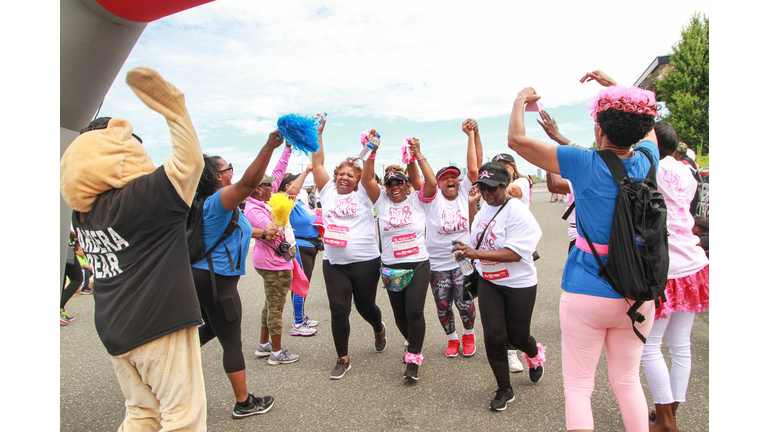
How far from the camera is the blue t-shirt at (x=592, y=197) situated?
2.05m

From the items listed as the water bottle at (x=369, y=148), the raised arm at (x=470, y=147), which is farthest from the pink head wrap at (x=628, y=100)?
the water bottle at (x=369, y=148)

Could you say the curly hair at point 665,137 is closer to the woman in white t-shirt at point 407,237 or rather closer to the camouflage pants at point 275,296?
the woman in white t-shirt at point 407,237

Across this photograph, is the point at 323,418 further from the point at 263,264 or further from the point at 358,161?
the point at 358,161

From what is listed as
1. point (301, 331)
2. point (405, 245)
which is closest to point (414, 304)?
point (405, 245)

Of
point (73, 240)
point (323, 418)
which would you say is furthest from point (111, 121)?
point (73, 240)

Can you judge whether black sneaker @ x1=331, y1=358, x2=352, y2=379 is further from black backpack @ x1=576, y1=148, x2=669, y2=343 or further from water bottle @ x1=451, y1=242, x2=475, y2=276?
black backpack @ x1=576, y1=148, x2=669, y2=343

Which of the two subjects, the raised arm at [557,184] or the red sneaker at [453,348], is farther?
the red sneaker at [453,348]

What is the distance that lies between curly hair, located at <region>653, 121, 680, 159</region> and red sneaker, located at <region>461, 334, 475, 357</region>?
7.86ft

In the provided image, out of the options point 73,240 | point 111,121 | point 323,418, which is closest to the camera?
point 111,121

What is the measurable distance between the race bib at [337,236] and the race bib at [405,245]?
469 millimetres

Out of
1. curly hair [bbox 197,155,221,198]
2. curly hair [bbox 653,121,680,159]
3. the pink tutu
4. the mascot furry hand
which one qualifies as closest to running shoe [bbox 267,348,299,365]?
curly hair [bbox 197,155,221,198]

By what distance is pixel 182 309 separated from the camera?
2033mm

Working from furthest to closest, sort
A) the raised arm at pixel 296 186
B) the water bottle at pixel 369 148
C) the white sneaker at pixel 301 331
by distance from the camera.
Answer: the raised arm at pixel 296 186 → the white sneaker at pixel 301 331 → the water bottle at pixel 369 148

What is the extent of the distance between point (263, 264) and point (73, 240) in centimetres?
373
